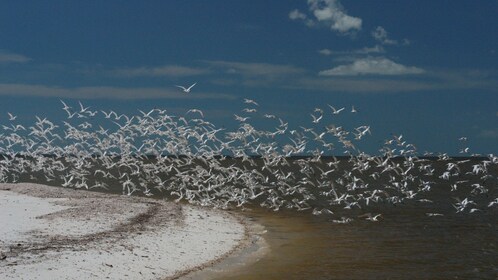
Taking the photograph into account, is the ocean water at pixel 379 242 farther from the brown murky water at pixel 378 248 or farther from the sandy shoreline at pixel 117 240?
the sandy shoreline at pixel 117 240

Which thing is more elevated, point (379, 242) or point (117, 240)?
point (117, 240)

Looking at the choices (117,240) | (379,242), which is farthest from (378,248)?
(117,240)

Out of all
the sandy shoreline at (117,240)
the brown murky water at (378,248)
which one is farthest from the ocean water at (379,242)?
the sandy shoreline at (117,240)

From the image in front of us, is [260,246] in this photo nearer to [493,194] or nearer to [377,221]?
[377,221]

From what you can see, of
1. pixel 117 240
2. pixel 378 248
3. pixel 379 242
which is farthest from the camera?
pixel 379 242

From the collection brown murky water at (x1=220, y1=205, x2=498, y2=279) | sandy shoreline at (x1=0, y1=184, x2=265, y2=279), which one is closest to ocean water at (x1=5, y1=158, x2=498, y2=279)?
brown murky water at (x1=220, y1=205, x2=498, y2=279)

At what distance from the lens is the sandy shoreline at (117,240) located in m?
20.0

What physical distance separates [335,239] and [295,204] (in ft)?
44.2

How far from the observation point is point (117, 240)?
78.8 feet

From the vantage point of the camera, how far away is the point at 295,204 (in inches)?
1688

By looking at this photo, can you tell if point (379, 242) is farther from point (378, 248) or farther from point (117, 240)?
point (117, 240)

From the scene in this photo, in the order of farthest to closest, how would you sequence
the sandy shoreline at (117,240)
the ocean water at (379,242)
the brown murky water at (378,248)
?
the ocean water at (379,242), the brown murky water at (378,248), the sandy shoreline at (117,240)

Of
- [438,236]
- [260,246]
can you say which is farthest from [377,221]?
[260,246]

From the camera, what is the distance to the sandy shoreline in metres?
20.0
